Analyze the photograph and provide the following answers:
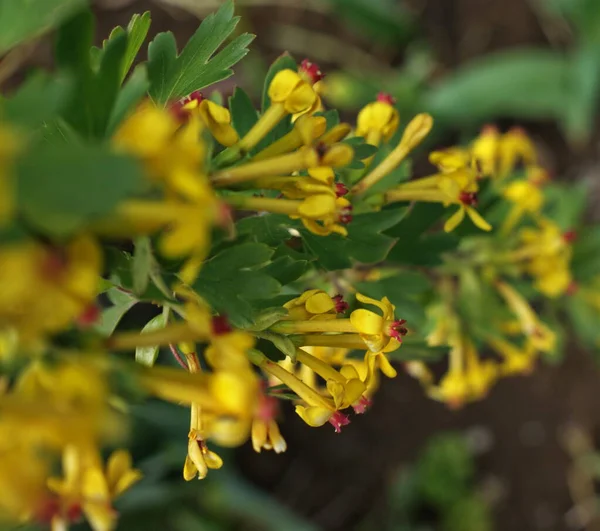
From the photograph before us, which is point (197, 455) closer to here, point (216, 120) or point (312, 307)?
point (312, 307)

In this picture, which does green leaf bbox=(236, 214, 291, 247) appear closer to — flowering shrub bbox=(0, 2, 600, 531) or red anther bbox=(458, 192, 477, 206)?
flowering shrub bbox=(0, 2, 600, 531)

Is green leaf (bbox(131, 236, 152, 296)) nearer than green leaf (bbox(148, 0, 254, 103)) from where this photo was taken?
Yes

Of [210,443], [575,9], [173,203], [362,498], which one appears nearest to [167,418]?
[210,443]

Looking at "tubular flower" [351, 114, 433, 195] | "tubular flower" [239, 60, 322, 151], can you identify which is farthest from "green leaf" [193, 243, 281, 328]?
"tubular flower" [351, 114, 433, 195]

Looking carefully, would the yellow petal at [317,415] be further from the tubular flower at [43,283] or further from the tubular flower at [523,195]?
the tubular flower at [523,195]

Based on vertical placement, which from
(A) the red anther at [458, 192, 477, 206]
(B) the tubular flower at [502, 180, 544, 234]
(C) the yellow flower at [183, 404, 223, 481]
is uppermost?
(A) the red anther at [458, 192, 477, 206]

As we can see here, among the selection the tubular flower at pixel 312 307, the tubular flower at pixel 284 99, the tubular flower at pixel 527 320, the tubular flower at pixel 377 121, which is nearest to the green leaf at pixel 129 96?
the tubular flower at pixel 284 99

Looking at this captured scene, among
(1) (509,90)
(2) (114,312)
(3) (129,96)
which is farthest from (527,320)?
(1) (509,90)
